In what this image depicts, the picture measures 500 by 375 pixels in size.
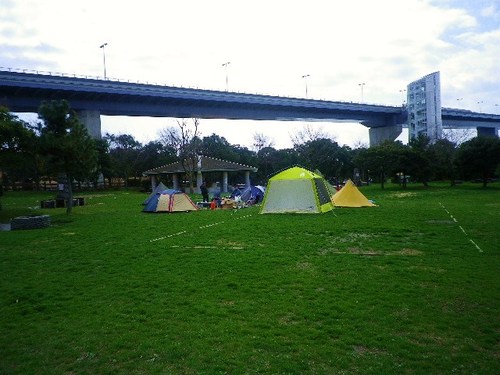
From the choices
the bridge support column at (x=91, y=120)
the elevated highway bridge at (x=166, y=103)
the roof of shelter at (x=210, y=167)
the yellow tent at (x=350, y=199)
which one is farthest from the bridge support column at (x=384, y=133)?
the yellow tent at (x=350, y=199)

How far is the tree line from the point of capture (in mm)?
18656

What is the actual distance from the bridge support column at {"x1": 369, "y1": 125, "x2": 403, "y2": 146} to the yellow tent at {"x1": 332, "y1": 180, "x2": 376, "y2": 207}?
45.4 metres

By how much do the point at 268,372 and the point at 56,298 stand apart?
160 inches

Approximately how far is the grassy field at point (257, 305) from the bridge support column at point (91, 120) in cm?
3122

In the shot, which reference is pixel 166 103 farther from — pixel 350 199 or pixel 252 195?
pixel 350 199

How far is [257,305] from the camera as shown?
18.4 feet

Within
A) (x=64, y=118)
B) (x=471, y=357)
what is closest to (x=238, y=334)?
(x=471, y=357)

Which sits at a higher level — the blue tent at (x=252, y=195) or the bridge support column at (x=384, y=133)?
the bridge support column at (x=384, y=133)

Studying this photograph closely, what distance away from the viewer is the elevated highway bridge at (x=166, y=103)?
1328 inches

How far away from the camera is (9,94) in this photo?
33531 mm

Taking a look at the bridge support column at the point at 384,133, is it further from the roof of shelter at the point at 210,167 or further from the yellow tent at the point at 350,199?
the yellow tent at the point at 350,199

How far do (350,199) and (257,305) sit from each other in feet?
46.4

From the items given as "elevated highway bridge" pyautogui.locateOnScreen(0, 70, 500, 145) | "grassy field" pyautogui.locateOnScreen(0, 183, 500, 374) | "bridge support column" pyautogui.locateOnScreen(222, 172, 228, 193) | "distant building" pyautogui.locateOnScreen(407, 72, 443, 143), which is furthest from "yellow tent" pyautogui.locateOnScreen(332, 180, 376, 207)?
"distant building" pyautogui.locateOnScreen(407, 72, 443, 143)

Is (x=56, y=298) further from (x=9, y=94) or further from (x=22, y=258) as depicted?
(x=9, y=94)
